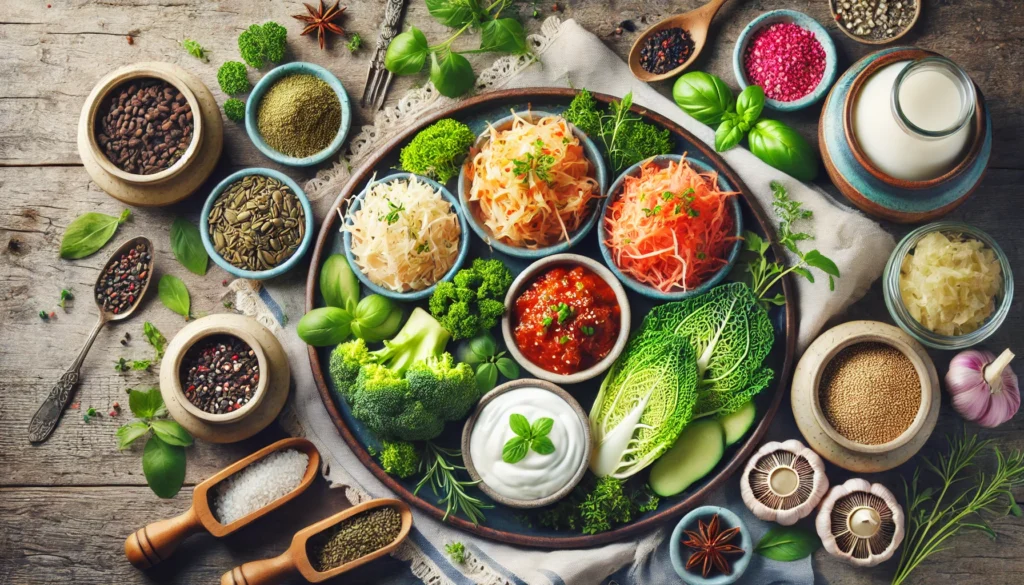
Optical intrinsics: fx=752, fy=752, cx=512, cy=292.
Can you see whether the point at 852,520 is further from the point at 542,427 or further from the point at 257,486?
the point at 257,486

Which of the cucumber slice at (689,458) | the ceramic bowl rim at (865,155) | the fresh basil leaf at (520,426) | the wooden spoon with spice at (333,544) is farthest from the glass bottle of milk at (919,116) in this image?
the wooden spoon with spice at (333,544)

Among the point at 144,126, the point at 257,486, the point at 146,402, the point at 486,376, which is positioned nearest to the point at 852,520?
the point at 486,376

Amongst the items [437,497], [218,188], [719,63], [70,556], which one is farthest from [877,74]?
[70,556]

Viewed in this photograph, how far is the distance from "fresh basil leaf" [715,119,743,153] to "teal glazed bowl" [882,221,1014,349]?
931mm

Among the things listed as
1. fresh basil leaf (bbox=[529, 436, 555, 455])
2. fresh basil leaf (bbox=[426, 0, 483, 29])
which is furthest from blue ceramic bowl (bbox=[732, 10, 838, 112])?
fresh basil leaf (bbox=[529, 436, 555, 455])

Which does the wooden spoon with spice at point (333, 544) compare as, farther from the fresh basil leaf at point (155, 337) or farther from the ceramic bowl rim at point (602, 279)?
the fresh basil leaf at point (155, 337)

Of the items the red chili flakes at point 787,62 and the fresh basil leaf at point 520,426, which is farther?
the red chili flakes at point 787,62

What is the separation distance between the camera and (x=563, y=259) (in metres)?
3.71

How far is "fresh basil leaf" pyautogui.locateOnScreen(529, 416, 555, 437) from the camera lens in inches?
138

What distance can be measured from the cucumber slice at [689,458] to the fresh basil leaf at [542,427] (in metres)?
0.64

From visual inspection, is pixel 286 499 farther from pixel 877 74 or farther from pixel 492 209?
pixel 877 74

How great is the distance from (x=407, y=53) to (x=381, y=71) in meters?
0.27

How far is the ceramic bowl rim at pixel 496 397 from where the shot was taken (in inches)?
142

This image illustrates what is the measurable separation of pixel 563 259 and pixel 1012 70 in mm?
2618
